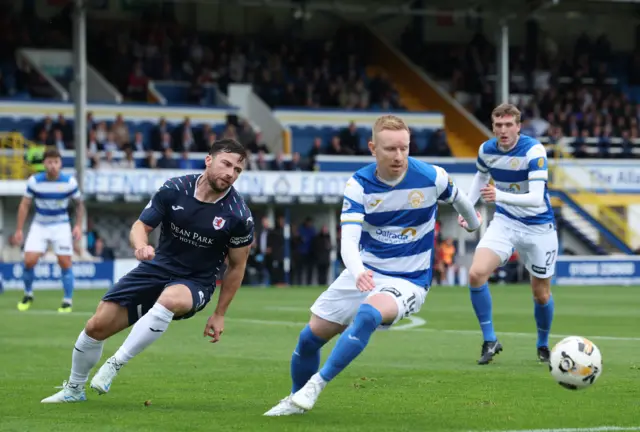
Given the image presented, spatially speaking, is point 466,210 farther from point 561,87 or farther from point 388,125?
point 561,87

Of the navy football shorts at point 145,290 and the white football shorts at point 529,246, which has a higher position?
the navy football shorts at point 145,290

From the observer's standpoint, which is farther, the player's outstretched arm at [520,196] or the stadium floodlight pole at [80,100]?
the stadium floodlight pole at [80,100]

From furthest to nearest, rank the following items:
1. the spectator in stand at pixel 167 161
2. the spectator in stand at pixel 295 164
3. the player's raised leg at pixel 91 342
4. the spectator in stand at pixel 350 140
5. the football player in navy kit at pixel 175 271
A: the spectator in stand at pixel 350 140 → the spectator in stand at pixel 295 164 → the spectator in stand at pixel 167 161 → the player's raised leg at pixel 91 342 → the football player in navy kit at pixel 175 271

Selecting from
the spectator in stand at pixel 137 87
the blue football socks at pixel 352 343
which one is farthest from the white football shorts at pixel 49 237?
the spectator in stand at pixel 137 87

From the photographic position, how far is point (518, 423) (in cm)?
791

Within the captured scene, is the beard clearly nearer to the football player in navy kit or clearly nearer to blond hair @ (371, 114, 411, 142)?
the football player in navy kit

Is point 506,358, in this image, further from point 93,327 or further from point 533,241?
point 93,327

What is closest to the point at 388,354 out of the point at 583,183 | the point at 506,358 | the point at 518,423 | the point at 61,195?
the point at 506,358

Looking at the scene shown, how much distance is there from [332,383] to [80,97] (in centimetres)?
2450

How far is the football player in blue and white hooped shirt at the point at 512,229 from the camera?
40.1ft

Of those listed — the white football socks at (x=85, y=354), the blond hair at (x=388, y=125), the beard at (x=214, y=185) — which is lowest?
the white football socks at (x=85, y=354)

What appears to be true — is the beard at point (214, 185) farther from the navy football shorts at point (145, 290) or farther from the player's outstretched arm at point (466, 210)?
the player's outstretched arm at point (466, 210)

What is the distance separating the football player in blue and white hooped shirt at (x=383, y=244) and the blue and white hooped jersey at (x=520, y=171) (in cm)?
360

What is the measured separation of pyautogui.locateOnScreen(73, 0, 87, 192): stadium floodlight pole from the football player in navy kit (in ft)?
80.8
